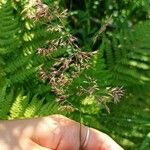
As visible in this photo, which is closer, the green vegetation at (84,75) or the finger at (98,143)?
the finger at (98,143)

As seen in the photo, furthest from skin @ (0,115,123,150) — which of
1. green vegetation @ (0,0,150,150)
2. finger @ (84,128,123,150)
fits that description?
green vegetation @ (0,0,150,150)

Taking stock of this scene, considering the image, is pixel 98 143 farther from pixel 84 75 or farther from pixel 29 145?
pixel 84 75

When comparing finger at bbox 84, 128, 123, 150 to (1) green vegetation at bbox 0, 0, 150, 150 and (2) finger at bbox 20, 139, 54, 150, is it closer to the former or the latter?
(2) finger at bbox 20, 139, 54, 150

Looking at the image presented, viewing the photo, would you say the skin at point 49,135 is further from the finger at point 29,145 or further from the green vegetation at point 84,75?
the green vegetation at point 84,75

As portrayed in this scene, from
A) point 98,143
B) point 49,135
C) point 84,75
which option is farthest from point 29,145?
point 84,75

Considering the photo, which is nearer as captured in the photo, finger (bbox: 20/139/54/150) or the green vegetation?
finger (bbox: 20/139/54/150)

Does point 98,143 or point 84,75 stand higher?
point 84,75

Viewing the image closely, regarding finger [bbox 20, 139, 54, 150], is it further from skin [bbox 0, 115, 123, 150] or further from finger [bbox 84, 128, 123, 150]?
finger [bbox 84, 128, 123, 150]

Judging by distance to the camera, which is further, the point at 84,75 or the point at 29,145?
the point at 84,75

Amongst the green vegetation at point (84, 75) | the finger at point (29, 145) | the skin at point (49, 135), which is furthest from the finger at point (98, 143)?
the green vegetation at point (84, 75)
